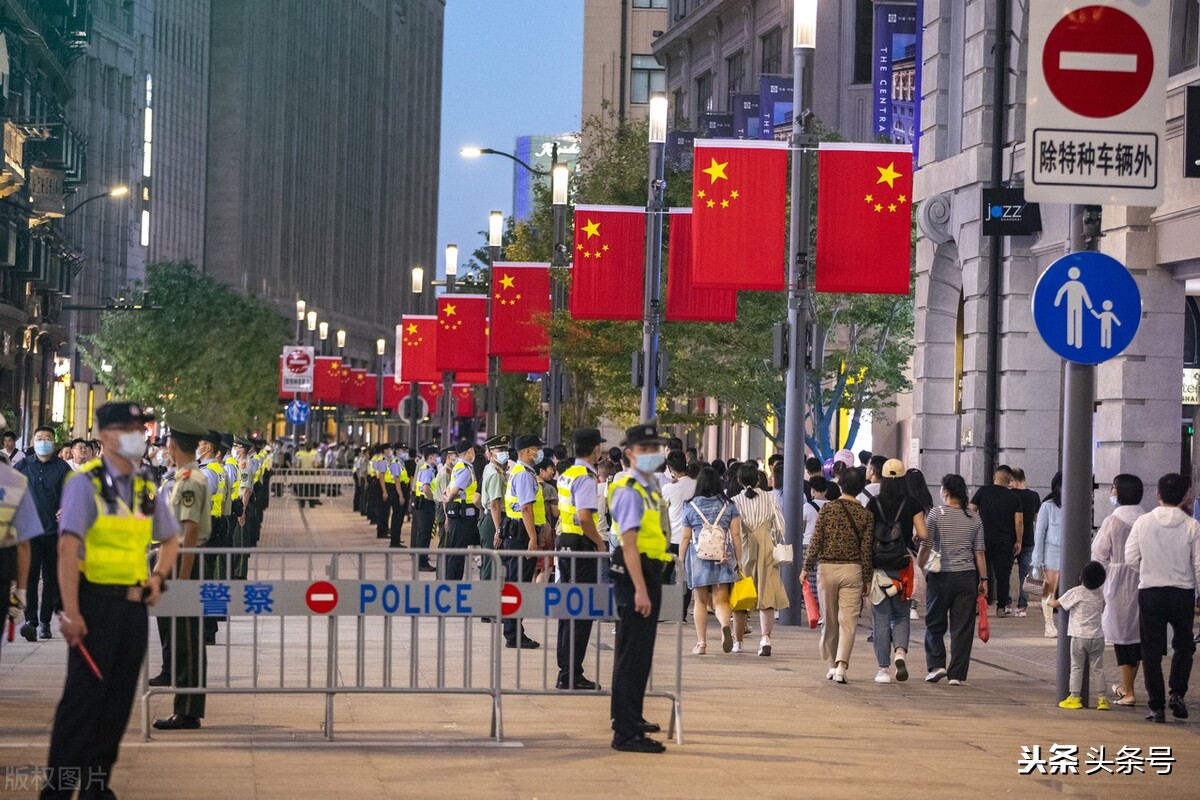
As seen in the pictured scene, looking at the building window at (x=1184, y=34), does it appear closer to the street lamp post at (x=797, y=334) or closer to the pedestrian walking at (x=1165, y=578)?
the street lamp post at (x=797, y=334)

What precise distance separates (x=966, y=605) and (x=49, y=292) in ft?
209

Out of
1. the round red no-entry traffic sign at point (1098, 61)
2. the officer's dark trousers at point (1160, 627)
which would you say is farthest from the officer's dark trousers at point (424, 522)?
the round red no-entry traffic sign at point (1098, 61)

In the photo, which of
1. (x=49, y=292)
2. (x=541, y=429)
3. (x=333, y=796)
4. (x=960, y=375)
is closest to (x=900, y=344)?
(x=960, y=375)

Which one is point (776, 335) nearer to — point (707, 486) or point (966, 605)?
point (707, 486)

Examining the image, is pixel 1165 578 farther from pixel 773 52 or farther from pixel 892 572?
pixel 773 52

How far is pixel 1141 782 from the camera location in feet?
37.6

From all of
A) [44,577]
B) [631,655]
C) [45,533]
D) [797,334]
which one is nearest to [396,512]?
[797,334]

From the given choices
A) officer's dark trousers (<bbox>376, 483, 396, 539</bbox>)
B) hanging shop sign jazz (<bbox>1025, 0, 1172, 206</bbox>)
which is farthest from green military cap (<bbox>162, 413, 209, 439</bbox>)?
officer's dark trousers (<bbox>376, 483, 396, 539</bbox>)

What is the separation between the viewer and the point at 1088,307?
13.5 meters

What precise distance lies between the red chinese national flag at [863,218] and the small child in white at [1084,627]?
7.32m

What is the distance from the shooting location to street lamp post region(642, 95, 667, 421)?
27.1 metres

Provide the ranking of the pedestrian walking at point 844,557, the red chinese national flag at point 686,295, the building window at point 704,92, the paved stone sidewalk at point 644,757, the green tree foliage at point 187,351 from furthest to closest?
1. the green tree foliage at point 187,351
2. the building window at point 704,92
3. the red chinese national flag at point 686,295
4. the pedestrian walking at point 844,557
5. the paved stone sidewalk at point 644,757

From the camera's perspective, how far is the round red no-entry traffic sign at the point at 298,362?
64375 millimetres

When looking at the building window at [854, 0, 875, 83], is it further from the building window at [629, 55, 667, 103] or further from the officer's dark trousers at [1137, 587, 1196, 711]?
the officer's dark trousers at [1137, 587, 1196, 711]
